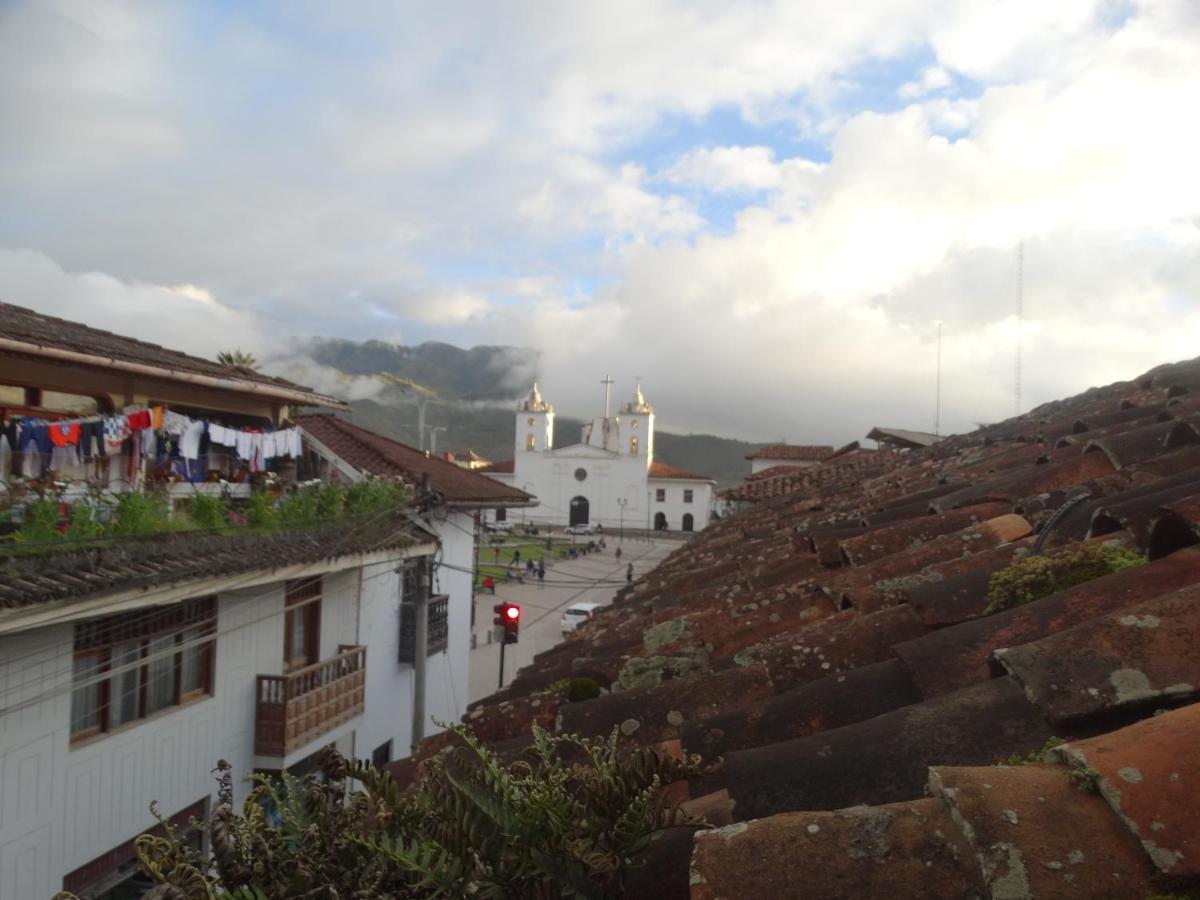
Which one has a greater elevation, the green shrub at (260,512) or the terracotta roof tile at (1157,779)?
the green shrub at (260,512)

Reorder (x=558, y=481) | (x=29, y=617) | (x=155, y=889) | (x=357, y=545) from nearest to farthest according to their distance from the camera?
(x=155, y=889) < (x=29, y=617) < (x=357, y=545) < (x=558, y=481)

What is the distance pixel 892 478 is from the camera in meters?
10.6

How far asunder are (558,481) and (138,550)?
81.7 meters

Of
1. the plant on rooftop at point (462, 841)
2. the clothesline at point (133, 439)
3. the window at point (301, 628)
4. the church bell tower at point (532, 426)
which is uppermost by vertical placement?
the church bell tower at point (532, 426)

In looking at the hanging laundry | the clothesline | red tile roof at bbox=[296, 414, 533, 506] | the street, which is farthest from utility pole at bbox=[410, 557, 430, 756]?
the street

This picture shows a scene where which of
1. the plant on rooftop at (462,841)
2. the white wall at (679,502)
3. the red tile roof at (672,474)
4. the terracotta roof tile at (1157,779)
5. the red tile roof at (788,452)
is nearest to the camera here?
the terracotta roof tile at (1157,779)

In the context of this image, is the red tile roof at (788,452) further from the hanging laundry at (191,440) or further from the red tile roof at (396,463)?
the hanging laundry at (191,440)

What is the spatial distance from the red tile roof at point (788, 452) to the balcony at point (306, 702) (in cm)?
2969

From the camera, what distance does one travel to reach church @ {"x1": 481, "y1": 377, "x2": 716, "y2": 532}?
289ft

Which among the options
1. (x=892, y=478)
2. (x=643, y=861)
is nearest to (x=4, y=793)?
(x=643, y=861)

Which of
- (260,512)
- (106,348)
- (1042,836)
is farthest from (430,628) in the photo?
(1042,836)

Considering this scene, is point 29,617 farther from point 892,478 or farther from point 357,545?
point 892,478

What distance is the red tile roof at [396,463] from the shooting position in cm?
1670

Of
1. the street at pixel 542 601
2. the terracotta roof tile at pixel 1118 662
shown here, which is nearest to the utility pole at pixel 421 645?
the street at pixel 542 601
